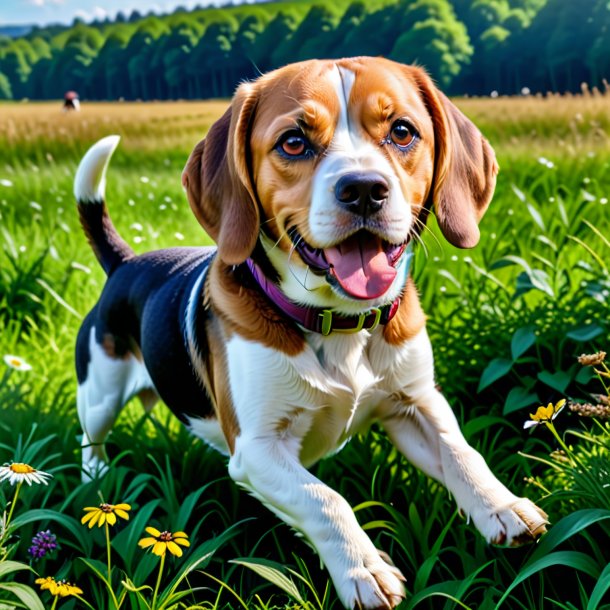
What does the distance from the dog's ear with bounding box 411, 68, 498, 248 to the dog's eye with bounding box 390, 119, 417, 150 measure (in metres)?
0.22

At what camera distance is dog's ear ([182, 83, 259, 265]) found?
9.25 ft

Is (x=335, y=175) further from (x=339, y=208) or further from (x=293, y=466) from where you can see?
(x=293, y=466)

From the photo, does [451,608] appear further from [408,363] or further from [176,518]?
[176,518]

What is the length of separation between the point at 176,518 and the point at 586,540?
133cm

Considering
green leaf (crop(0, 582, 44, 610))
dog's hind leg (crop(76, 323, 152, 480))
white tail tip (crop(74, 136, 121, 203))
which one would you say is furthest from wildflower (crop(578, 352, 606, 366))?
white tail tip (crop(74, 136, 121, 203))

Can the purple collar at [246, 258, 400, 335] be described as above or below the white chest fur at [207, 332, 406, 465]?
above

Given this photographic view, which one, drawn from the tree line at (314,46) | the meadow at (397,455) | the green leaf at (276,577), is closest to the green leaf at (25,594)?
the meadow at (397,455)

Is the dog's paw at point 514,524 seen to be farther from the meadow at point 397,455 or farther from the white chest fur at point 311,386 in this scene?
the white chest fur at point 311,386

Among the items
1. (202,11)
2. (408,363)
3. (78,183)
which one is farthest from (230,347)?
(202,11)

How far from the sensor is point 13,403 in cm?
400

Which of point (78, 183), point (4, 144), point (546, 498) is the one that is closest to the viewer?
point (546, 498)

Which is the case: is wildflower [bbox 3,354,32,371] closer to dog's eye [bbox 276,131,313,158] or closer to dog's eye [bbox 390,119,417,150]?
dog's eye [bbox 276,131,313,158]

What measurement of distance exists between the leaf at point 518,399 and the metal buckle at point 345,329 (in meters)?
0.92

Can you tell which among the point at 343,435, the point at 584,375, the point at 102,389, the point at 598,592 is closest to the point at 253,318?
the point at 343,435
